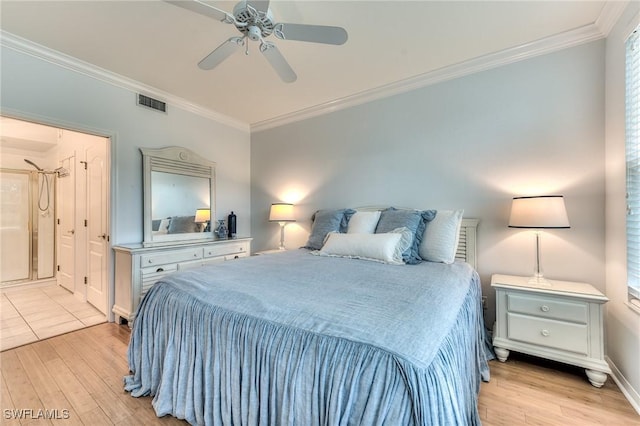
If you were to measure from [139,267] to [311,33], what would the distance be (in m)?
2.70

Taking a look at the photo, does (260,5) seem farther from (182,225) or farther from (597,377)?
(597,377)

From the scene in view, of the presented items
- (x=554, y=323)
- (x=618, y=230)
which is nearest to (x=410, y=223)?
(x=554, y=323)

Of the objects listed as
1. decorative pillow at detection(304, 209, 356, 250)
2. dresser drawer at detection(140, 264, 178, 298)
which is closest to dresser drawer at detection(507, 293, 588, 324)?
decorative pillow at detection(304, 209, 356, 250)

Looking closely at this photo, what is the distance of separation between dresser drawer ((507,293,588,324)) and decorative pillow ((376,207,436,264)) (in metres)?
0.74

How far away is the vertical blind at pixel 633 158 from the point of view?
1.64 metres

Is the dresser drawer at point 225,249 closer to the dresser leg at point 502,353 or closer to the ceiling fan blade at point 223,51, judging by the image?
the ceiling fan blade at point 223,51

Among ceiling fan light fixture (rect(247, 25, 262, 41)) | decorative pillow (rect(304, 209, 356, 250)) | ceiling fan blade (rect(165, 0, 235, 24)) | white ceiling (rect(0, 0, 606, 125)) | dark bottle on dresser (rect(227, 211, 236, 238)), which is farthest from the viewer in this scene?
dark bottle on dresser (rect(227, 211, 236, 238))

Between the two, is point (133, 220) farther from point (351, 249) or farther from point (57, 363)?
point (351, 249)

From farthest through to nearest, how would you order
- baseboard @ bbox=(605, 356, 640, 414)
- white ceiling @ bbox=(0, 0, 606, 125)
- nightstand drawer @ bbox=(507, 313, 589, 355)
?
1. white ceiling @ bbox=(0, 0, 606, 125)
2. nightstand drawer @ bbox=(507, 313, 589, 355)
3. baseboard @ bbox=(605, 356, 640, 414)

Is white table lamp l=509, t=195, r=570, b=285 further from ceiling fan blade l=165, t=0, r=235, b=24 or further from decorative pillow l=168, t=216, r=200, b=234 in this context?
decorative pillow l=168, t=216, r=200, b=234

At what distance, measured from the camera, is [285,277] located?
67.0 inches

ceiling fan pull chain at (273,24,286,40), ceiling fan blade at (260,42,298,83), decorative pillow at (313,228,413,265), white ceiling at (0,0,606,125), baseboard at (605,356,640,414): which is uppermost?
white ceiling at (0,0,606,125)

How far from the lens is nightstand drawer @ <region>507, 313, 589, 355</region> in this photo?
1.79 metres

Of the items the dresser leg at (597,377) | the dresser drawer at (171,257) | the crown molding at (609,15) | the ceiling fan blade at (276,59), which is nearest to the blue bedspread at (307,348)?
the dresser leg at (597,377)
